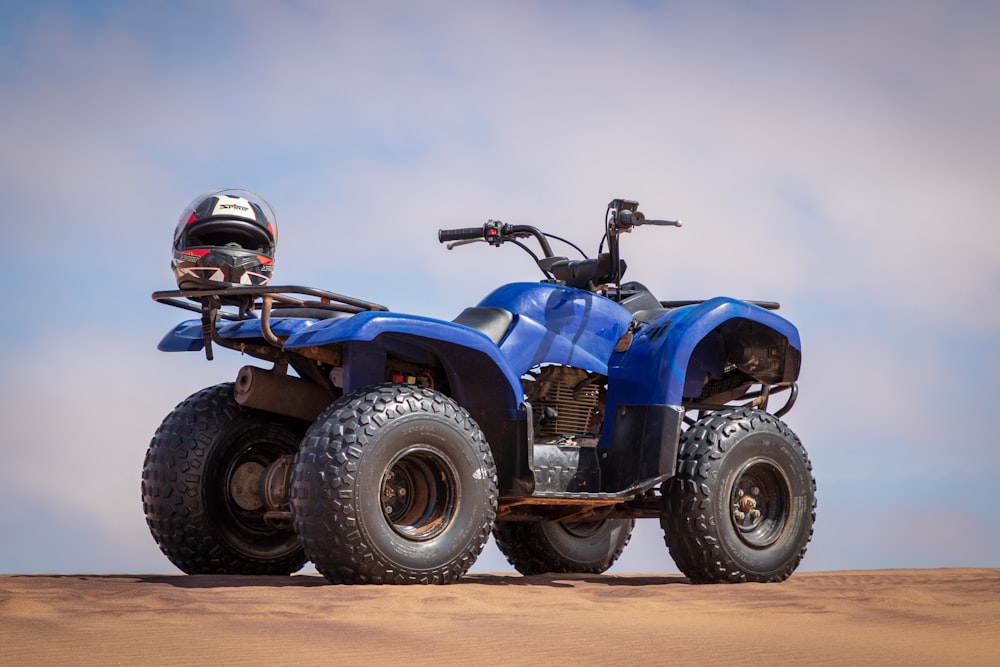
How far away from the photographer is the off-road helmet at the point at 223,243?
21.6 ft

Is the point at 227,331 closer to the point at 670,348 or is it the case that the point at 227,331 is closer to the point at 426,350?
the point at 426,350

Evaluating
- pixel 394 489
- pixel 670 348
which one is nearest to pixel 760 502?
pixel 670 348

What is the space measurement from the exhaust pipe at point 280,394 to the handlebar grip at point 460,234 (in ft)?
5.09

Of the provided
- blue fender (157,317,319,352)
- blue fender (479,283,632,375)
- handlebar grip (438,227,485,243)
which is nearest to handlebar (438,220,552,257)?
handlebar grip (438,227,485,243)

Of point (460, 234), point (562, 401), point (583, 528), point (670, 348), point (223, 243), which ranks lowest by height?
point (583, 528)

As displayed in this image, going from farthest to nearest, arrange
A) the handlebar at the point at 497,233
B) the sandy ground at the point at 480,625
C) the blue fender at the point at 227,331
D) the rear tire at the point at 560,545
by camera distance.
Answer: the rear tire at the point at 560,545, the handlebar at the point at 497,233, the blue fender at the point at 227,331, the sandy ground at the point at 480,625

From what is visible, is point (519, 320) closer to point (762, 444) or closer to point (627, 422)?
point (627, 422)

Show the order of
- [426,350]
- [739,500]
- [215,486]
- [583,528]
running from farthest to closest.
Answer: [583,528] → [739,500] → [215,486] → [426,350]

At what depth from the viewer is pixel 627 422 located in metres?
7.57

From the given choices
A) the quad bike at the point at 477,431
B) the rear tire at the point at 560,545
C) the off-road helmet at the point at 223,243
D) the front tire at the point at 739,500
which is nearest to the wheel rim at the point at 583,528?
the rear tire at the point at 560,545

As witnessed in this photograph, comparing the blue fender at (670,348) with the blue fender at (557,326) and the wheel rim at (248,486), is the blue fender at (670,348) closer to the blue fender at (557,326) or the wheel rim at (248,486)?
the blue fender at (557,326)

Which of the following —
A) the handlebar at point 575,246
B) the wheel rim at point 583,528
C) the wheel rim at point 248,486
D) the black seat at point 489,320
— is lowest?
the wheel rim at point 583,528

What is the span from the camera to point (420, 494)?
6.69 meters

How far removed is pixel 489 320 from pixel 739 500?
6.12 ft
